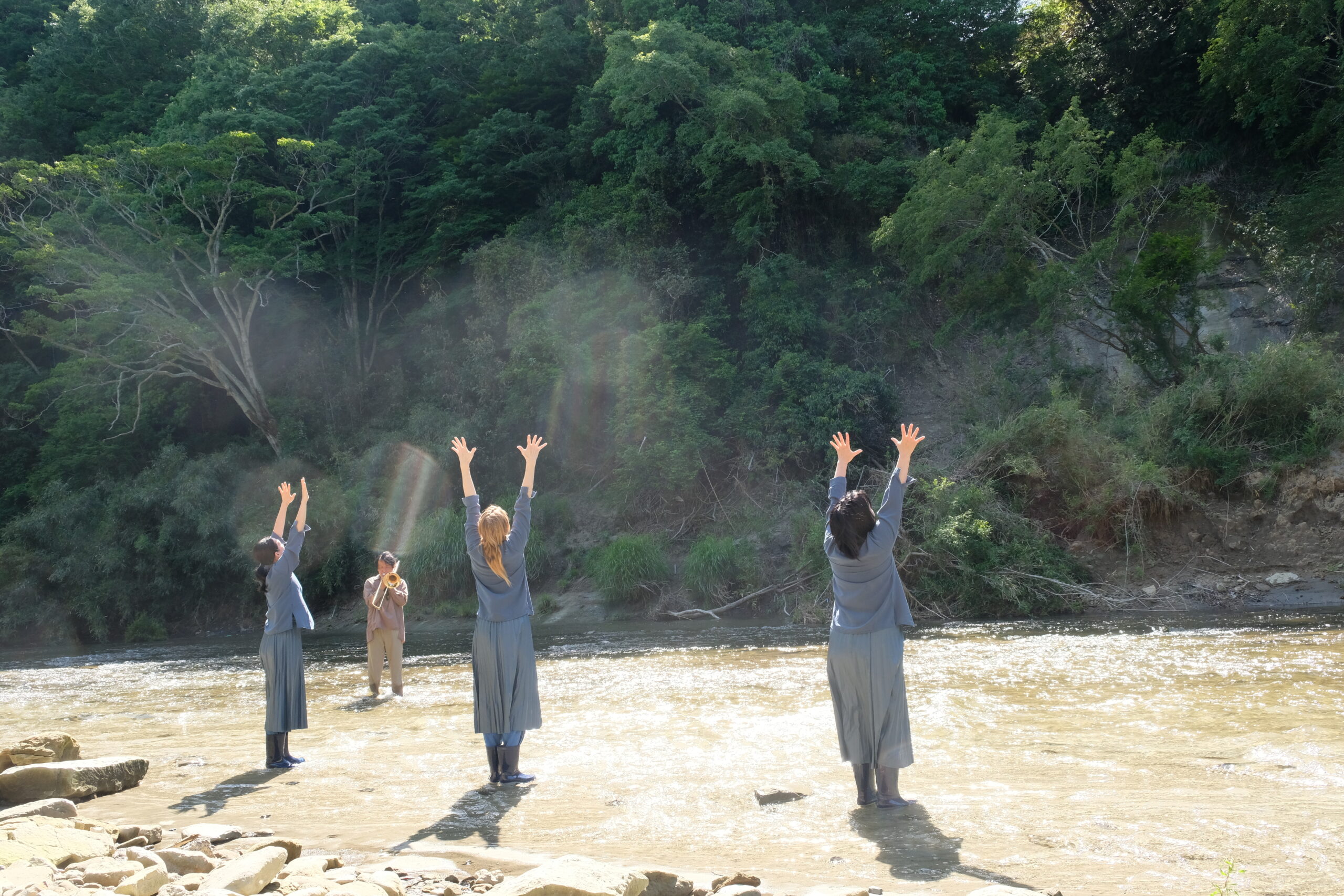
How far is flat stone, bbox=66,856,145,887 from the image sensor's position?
4801 mm

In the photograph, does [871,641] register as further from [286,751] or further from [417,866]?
[286,751]

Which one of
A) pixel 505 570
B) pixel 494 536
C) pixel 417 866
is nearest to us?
pixel 417 866

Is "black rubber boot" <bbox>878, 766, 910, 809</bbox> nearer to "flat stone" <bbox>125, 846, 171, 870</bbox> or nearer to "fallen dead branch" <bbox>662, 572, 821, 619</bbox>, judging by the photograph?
"flat stone" <bbox>125, 846, 171, 870</bbox>

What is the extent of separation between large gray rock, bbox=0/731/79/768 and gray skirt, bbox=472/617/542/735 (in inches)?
139

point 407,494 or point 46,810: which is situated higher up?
point 407,494

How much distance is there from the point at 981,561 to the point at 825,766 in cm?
1289

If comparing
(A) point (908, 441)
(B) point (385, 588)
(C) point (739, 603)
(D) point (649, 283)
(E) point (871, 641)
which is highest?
(D) point (649, 283)

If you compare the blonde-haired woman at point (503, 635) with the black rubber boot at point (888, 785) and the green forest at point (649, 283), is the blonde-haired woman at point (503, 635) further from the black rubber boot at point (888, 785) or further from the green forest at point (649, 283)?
the green forest at point (649, 283)

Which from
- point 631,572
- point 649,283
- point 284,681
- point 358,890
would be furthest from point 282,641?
point 649,283

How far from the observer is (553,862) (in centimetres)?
441

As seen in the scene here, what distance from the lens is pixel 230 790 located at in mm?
7094

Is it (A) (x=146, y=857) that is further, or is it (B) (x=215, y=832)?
(B) (x=215, y=832)

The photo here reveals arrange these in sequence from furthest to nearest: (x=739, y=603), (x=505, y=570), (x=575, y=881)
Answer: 1. (x=739, y=603)
2. (x=505, y=570)
3. (x=575, y=881)

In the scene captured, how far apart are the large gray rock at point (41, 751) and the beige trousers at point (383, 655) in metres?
3.50
